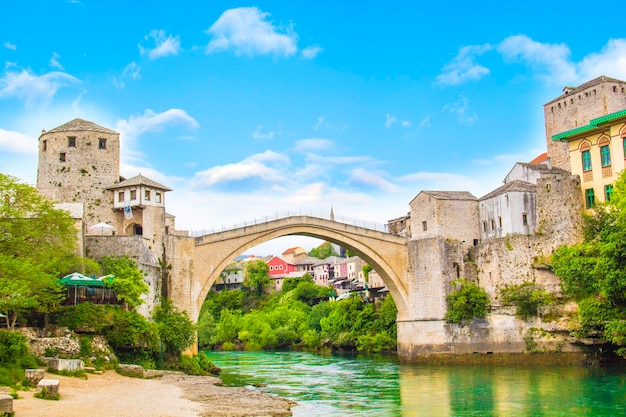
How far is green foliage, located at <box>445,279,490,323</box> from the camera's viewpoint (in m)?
39.5

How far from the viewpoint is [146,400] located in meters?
19.8

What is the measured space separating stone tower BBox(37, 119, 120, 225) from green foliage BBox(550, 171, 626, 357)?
23874 mm

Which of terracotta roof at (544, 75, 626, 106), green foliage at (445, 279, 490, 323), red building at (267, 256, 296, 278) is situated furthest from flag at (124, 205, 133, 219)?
red building at (267, 256, 296, 278)

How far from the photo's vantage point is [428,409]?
22609 mm

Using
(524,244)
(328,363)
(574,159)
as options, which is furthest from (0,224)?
(574,159)

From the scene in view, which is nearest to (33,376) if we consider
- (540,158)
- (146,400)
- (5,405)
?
(146,400)

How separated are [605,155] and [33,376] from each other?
30159 mm

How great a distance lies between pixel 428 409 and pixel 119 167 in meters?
22.5

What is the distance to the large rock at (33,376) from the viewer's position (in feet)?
62.2

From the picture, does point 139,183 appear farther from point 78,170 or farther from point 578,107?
point 578,107

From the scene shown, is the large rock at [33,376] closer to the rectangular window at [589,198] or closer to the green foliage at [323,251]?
the rectangular window at [589,198]

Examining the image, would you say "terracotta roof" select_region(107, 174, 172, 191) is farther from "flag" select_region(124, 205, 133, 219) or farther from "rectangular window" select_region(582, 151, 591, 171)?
"rectangular window" select_region(582, 151, 591, 171)

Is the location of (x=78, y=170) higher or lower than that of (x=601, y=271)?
higher

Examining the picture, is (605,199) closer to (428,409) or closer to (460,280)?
(460,280)
